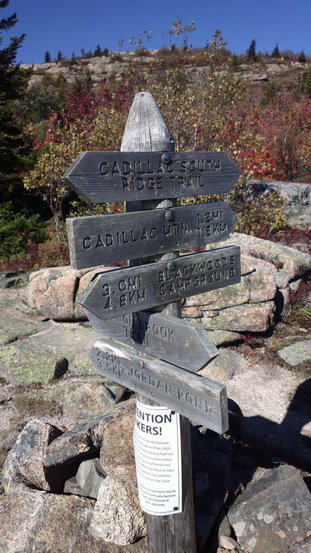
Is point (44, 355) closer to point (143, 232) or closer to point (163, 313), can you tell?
point (163, 313)

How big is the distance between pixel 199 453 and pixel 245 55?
69.6m

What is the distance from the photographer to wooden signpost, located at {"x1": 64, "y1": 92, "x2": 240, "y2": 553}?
8.21 ft

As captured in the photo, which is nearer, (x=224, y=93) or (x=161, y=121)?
(x=161, y=121)

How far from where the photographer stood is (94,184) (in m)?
2.45

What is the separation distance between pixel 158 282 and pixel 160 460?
136 centimetres

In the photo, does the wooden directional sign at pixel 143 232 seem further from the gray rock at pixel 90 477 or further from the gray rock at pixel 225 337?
the gray rock at pixel 225 337

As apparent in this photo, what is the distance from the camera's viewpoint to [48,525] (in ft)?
11.9

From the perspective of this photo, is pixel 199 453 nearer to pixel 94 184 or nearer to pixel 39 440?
pixel 39 440

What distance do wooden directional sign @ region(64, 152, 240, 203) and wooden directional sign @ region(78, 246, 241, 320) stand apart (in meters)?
0.45

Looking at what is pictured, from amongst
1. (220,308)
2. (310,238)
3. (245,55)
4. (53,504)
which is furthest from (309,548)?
(245,55)

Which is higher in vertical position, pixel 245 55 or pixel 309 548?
pixel 245 55

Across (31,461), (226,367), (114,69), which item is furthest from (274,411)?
(114,69)

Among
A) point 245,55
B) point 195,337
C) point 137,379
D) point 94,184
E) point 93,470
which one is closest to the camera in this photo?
point 94,184

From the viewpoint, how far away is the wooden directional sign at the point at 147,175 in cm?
241
